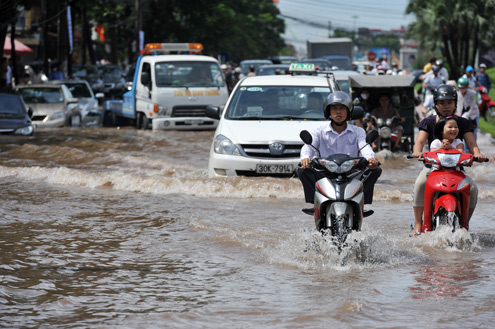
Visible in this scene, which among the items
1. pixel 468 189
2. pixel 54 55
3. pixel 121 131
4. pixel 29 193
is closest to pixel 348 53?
pixel 54 55

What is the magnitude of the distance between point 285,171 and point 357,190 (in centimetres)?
469

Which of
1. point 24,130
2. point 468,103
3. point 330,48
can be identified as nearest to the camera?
point 468,103

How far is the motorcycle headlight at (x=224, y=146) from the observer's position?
12078 mm

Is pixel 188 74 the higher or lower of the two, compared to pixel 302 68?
lower

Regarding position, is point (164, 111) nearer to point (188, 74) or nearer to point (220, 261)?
point (188, 74)

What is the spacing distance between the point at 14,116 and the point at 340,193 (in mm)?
14790

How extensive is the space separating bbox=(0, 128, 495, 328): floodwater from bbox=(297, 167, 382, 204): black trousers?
347 mm

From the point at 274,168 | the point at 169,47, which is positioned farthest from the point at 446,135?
the point at 169,47

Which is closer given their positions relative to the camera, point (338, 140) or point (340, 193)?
point (340, 193)

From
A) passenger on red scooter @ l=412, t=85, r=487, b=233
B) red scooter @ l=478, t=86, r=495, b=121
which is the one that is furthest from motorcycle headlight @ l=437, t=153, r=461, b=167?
red scooter @ l=478, t=86, r=495, b=121

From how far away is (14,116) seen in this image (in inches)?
817

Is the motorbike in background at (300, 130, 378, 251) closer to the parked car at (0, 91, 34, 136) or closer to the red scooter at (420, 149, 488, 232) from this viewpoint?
the red scooter at (420, 149, 488, 232)

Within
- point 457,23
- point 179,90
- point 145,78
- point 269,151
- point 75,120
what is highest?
point 457,23

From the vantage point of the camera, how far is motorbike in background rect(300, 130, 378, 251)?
7.24 meters
